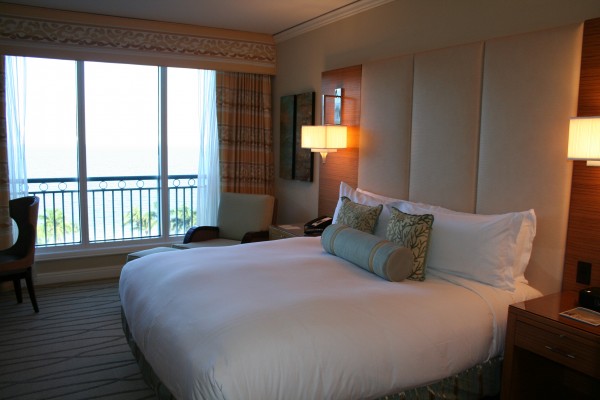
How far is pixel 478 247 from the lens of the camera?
2.79m

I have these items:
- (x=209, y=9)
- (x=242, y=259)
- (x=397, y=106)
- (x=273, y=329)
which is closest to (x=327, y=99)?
(x=397, y=106)

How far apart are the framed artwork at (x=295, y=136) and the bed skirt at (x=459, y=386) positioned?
2883mm

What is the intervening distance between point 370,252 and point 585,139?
1.29 m

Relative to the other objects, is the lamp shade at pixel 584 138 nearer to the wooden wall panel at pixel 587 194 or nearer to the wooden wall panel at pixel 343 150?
the wooden wall panel at pixel 587 194

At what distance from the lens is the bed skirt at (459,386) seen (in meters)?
2.29

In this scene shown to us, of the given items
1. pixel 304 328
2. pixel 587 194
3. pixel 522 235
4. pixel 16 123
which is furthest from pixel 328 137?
pixel 16 123

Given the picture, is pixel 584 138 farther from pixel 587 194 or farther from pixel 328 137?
pixel 328 137

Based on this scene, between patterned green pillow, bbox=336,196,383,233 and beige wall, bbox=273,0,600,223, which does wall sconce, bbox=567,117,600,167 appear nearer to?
beige wall, bbox=273,0,600,223

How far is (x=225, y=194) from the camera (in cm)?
530

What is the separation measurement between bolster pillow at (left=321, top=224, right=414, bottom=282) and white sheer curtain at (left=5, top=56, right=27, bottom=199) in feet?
10.8

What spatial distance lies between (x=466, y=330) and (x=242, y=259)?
1.47 meters

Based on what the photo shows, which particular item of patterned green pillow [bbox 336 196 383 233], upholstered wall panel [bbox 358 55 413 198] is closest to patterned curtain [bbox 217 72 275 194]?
upholstered wall panel [bbox 358 55 413 198]

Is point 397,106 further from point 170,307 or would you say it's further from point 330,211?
point 170,307

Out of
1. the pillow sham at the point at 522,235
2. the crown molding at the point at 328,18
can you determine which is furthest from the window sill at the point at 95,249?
the pillow sham at the point at 522,235
